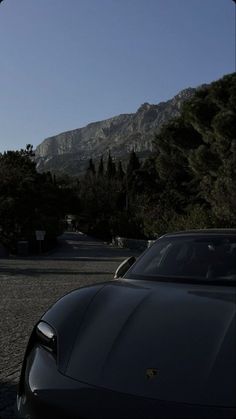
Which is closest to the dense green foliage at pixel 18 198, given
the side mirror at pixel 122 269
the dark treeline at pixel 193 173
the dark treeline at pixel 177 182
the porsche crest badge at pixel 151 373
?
the dark treeline at pixel 177 182

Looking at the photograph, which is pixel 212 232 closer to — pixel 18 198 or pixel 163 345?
pixel 163 345

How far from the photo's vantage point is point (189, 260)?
→ 14.3 feet

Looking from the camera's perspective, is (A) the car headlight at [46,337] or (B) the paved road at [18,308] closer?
(A) the car headlight at [46,337]

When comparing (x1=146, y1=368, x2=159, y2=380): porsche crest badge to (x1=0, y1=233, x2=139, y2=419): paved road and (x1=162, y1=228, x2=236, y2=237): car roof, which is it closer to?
(x1=0, y1=233, x2=139, y2=419): paved road

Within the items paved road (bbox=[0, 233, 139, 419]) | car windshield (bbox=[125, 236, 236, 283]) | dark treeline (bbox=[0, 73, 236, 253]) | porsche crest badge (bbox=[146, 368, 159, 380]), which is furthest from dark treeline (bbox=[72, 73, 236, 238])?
porsche crest badge (bbox=[146, 368, 159, 380])

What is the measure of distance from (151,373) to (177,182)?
160 feet

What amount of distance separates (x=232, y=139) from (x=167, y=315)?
34.2m

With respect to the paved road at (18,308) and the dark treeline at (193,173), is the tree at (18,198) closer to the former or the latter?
the dark treeline at (193,173)

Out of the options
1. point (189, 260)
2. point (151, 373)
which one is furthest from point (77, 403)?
point (189, 260)

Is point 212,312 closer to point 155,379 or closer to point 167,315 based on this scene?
point 167,315

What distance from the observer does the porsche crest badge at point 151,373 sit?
285cm

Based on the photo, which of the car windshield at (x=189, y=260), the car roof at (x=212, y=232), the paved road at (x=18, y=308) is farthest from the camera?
the paved road at (x=18, y=308)

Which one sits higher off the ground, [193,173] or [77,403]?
[193,173]

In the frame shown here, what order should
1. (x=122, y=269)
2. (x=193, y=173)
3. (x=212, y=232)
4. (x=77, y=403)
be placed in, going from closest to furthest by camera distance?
(x=77, y=403) → (x=212, y=232) → (x=122, y=269) → (x=193, y=173)
